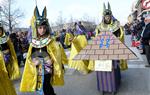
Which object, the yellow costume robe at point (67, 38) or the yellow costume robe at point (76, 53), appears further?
the yellow costume robe at point (67, 38)

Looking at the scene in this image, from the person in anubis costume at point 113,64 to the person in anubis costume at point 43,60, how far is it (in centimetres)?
107

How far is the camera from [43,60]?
5668 millimetres

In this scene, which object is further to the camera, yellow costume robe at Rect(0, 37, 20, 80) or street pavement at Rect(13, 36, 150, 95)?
yellow costume robe at Rect(0, 37, 20, 80)

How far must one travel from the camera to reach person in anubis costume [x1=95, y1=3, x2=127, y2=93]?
6469 millimetres

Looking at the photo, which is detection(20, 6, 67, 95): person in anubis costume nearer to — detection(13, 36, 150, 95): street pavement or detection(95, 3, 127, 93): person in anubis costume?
detection(95, 3, 127, 93): person in anubis costume

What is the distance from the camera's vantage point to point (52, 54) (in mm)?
5672

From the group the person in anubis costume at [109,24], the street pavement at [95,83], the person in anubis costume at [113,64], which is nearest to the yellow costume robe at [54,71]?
the person in anubis costume at [113,64]

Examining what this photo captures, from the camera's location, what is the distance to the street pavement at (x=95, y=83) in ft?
23.0

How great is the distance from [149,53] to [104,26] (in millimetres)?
3145

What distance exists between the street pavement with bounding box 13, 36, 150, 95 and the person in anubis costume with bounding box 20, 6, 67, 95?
4.45 feet

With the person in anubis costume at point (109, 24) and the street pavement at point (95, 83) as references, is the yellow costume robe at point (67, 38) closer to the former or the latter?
the street pavement at point (95, 83)

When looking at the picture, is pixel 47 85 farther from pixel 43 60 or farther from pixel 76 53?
pixel 76 53

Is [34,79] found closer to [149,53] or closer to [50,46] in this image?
[50,46]

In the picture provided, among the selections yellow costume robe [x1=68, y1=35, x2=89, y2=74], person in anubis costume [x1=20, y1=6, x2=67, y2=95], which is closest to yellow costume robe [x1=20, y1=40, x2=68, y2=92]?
person in anubis costume [x1=20, y1=6, x2=67, y2=95]
